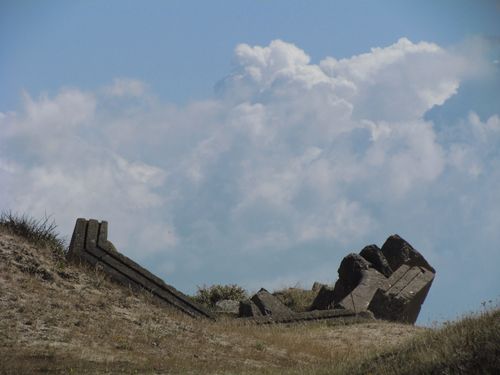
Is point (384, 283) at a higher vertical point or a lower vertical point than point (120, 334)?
higher

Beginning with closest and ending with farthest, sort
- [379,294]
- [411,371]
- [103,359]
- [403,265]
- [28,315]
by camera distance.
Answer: [411,371] < [103,359] < [28,315] < [379,294] < [403,265]

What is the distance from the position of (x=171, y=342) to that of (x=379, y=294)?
9.35 meters

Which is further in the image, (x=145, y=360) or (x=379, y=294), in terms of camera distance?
(x=379, y=294)

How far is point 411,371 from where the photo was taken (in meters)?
10.3

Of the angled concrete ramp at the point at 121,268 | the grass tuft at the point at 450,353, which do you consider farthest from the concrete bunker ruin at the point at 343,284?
the grass tuft at the point at 450,353

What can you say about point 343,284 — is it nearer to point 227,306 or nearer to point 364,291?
point 364,291

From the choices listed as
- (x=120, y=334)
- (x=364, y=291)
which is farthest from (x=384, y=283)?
(x=120, y=334)

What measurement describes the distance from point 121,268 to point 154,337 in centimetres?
444

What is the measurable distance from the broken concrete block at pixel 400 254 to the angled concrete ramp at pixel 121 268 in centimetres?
844

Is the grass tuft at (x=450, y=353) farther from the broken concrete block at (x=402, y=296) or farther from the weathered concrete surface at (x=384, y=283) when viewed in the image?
the broken concrete block at (x=402, y=296)

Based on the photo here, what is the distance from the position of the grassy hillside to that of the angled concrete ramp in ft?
1.25

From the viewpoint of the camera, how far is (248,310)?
2238cm

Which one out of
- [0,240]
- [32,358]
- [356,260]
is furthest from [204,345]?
[356,260]

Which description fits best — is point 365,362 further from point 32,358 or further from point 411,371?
point 32,358
